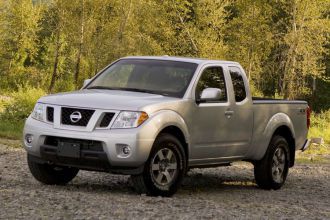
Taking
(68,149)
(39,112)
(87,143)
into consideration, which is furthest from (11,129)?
(87,143)

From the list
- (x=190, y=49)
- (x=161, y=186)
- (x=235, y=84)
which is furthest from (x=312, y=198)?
(x=190, y=49)

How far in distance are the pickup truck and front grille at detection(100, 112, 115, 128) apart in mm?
12

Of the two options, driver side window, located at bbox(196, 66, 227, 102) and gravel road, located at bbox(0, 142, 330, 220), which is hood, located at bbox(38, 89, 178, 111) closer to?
driver side window, located at bbox(196, 66, 227, 102)

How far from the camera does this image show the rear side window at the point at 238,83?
35.0 ft

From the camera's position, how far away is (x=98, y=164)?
8633 millimetres

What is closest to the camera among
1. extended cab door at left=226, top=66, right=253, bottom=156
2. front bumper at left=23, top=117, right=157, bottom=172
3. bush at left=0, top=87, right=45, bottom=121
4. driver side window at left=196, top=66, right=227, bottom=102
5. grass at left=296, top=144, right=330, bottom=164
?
front bumper at left=23, top=117, right=157, bottom=172

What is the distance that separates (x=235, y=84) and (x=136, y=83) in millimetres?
1706

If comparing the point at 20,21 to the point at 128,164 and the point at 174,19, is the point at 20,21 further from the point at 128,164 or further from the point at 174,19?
the point at 128,164

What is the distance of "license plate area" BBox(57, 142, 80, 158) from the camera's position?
8648 mm

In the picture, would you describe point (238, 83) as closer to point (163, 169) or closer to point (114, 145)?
point (163, 169)

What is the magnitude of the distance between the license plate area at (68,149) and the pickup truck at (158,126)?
0.01m

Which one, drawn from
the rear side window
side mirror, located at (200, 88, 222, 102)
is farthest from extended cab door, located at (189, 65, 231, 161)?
the rear side window

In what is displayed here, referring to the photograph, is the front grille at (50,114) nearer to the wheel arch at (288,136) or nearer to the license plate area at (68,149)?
the license plate area at (68,149)

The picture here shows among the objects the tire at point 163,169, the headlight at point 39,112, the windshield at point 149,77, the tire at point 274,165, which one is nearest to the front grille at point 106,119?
the tire at point 163,169
